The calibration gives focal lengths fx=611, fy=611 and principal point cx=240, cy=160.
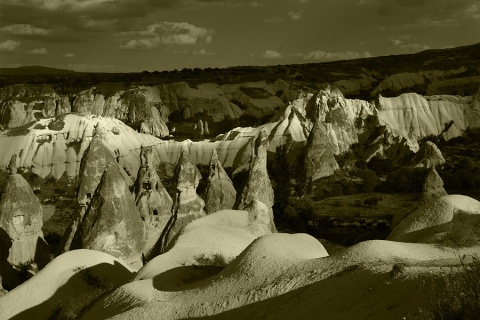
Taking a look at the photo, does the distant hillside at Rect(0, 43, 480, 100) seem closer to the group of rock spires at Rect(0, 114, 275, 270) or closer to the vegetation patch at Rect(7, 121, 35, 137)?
the vegetation patch at Rect(7, 121, 35, 137)

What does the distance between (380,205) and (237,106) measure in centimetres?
4547

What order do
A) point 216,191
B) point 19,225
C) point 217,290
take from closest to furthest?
point 217,290, point 19,225, point 216,191

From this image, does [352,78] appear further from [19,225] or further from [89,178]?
[19,225]

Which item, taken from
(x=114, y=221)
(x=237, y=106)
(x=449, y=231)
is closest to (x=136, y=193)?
(x=114, y=221)

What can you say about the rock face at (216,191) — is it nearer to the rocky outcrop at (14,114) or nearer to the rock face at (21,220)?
the rock face at (21,220)

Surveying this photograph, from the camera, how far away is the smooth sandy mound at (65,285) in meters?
12.6

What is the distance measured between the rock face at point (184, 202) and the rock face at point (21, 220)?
343 centimetres

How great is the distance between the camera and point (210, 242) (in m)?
13.1

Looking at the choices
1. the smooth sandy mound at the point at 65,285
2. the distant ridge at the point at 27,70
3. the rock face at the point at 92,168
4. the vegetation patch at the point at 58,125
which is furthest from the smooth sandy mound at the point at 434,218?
the distant ridge at the point at 27,70

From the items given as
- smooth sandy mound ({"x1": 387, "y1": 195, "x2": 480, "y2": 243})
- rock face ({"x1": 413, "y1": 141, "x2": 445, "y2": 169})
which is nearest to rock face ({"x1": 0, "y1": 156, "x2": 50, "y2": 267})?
smooth sandy mound ({"x1": 387, "y1": 195, "x2": 480, "y2": 243})

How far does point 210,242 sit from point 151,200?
6.00m

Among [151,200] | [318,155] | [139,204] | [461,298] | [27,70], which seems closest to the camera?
[461,298]

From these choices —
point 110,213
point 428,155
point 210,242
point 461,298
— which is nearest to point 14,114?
point 428,155

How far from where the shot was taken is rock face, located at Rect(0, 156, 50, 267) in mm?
16469
